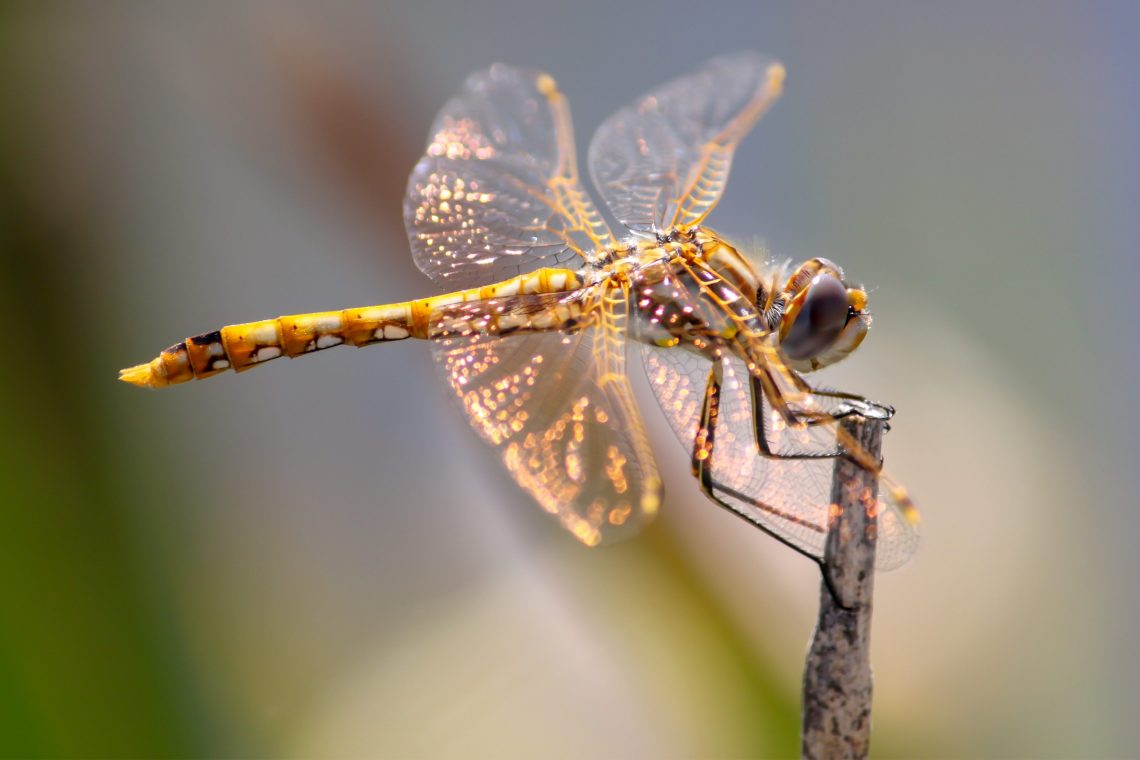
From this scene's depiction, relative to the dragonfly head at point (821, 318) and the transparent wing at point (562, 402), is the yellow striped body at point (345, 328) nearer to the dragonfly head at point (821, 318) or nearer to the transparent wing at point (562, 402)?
the transparent wing at point (562, 402)

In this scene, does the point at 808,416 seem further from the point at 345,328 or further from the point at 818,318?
the point at 345,328

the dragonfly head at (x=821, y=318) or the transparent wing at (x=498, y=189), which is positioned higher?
the transparent wing at (x=498, y=189)

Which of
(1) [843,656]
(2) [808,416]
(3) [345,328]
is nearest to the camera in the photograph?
(1) [843,656]

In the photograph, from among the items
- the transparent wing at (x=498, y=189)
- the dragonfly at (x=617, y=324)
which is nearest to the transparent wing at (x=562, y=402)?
the dragonfly at (x=617, y=324)

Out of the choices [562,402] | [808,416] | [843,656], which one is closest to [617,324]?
[562,402]

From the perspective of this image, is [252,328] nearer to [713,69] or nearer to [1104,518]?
[713,69]

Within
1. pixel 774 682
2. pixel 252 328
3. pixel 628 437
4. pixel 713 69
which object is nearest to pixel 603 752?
pixel 774 682
